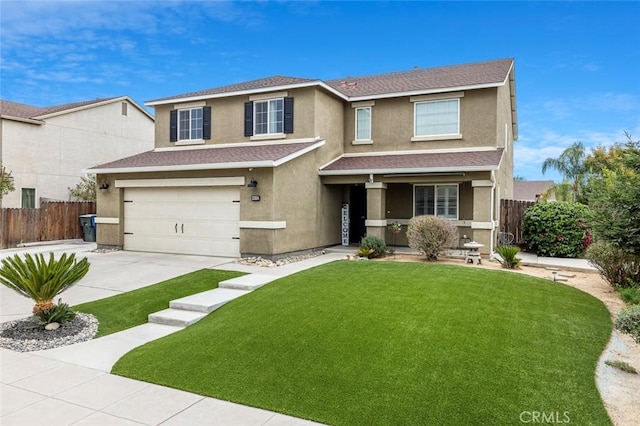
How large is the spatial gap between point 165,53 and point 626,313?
23.9m

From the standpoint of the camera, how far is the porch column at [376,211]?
48.9 feet

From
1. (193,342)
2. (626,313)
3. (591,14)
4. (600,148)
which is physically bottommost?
(193,342)

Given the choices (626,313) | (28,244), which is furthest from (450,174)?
(28,244)

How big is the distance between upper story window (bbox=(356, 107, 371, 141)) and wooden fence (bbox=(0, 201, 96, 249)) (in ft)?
47.7

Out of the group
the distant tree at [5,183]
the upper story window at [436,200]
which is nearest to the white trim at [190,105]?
the distant tree at [5,183]

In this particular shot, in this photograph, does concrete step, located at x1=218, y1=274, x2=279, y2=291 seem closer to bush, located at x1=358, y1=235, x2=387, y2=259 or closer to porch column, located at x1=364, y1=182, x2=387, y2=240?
bush, located at x1=358, y1=235, x2=387, y2=259

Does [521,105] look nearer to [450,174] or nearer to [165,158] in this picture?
[450,174]

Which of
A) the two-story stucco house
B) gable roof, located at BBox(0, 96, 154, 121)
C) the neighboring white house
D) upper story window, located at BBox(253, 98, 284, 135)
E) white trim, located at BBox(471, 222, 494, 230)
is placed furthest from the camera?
gable roof, located at BBox(0, 96, 154, 121)

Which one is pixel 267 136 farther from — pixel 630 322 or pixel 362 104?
pixel 630 322

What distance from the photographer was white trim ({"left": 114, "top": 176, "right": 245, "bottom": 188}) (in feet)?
45.2

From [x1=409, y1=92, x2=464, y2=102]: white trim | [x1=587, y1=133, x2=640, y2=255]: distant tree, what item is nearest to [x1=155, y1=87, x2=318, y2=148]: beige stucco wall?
[x1=409, y1=92, x2=464, y2=102]: white trim

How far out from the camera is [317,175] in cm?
1553

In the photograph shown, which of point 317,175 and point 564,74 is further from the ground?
point 564,74

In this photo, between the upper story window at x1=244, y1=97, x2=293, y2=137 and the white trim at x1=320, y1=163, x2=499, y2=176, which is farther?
the upper story window at x1=244, y1=97, x2=293, y2=137
